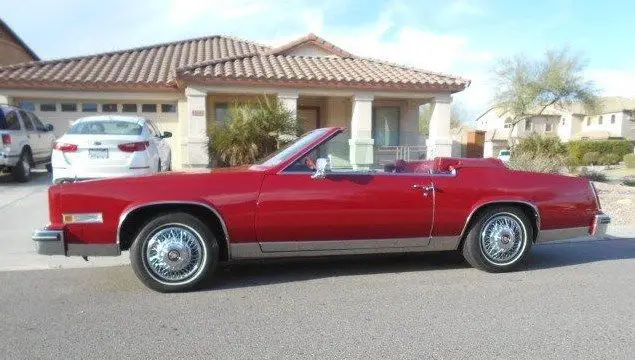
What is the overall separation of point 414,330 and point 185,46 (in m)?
18.0

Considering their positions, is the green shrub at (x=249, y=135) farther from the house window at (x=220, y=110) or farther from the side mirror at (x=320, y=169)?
the side mirror at (x=320, y=169)

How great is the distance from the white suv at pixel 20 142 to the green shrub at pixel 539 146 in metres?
13.3

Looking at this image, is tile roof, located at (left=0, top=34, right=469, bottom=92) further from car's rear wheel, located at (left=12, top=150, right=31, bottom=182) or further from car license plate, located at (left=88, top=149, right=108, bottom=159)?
car license plate, located at (left=88, top=149, right=108, bottom=159)

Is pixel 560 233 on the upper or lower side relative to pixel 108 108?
lower

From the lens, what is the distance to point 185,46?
1930cm

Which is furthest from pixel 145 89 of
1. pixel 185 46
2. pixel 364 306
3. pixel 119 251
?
pixel 364 306

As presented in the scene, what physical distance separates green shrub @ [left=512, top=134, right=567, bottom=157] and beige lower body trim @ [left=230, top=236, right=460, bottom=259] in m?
10.4

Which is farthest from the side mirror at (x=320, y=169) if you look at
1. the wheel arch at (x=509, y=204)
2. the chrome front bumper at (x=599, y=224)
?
the chrome front bumper at (x=599, y=224)

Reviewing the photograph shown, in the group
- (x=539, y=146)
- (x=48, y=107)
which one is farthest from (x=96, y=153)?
(x=539, y=146)

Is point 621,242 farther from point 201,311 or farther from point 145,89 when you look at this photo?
point 145,89

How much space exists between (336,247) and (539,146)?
11.7 meters

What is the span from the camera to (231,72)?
1335cm

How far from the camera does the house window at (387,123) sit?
16578mm

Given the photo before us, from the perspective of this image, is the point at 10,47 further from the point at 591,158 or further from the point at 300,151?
the point at 591,158
